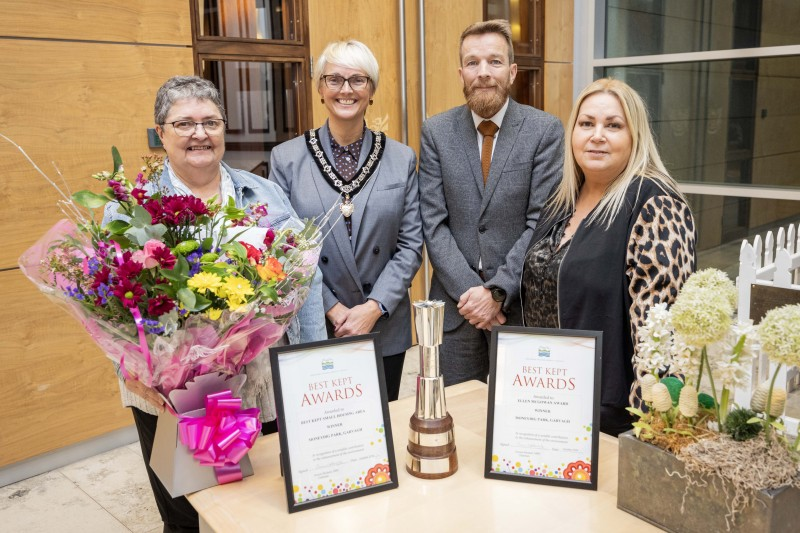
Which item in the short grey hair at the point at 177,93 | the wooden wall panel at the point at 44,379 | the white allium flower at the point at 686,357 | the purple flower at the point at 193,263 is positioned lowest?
the wooden wall panel at the point at 44,379

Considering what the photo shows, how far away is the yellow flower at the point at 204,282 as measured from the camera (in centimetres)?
129

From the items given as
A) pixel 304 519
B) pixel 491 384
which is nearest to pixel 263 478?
pixel 304 519

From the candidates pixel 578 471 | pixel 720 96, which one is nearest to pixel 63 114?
pixel 578 471

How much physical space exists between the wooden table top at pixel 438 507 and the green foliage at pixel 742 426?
0.23m

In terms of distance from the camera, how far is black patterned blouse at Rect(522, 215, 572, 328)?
6.84ft

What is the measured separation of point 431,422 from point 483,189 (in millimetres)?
1340

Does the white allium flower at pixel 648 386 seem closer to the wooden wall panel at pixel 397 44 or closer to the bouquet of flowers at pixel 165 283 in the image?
the bouquet of flowers at pixel 165 283

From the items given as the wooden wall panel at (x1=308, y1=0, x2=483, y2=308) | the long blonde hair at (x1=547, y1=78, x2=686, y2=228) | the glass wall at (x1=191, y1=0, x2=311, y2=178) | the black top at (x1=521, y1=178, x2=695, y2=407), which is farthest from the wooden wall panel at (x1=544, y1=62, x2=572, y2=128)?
the black top at (x1=521, y1=178, x2=695, y2=407)

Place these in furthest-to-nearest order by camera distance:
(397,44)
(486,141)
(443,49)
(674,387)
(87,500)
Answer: (443,49) < (397,44) < (87,500) < (486,141) < (674,387)

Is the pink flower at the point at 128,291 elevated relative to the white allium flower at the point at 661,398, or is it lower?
elevated

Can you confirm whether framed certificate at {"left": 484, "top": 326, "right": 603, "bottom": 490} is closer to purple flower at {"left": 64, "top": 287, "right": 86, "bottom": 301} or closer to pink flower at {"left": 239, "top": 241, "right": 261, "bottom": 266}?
pink flower at {"left": 239, "top": 241, "right": 261, "bottom": 266}

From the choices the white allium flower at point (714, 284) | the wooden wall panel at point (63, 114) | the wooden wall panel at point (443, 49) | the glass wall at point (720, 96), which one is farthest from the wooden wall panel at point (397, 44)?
the white allium flower at point (714, 284)

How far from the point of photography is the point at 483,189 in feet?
8.55

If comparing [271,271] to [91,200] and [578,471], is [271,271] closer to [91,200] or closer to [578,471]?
[91,200]
